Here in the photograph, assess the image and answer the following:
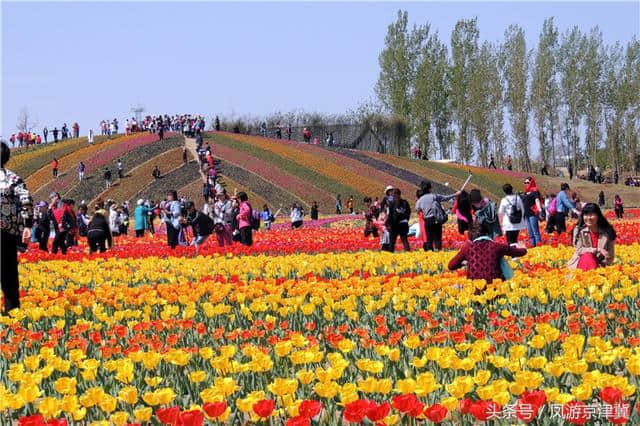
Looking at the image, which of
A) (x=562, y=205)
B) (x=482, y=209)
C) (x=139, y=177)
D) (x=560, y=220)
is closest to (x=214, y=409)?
(x=482, y=209)

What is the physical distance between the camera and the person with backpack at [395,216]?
16609 mm

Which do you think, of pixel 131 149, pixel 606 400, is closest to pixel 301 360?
pixel 606 400

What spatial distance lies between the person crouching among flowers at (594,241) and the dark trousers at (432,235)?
21.1ft

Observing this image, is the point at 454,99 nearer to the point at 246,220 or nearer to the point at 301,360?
the point at 246,220

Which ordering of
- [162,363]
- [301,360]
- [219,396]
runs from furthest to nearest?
[162,363], [301,360], [219,396]

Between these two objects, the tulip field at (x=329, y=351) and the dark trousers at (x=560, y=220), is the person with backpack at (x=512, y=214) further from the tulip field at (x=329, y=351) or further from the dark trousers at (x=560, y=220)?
the dark trousers at (x=560, y=220)

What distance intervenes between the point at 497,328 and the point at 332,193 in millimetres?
42574

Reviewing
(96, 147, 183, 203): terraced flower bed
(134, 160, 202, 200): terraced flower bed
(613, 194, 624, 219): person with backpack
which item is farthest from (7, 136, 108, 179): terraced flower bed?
(613, 194, 624, 219): person with backpack

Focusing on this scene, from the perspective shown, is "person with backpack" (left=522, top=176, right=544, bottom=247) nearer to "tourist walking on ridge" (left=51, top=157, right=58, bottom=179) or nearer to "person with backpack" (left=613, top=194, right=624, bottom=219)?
"person with backpack" (left=613, top=194, right=624, bottom=219)

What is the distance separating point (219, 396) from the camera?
4.07 metres

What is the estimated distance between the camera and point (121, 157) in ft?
179

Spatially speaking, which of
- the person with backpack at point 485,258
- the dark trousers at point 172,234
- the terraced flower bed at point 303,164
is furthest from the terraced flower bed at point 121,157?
the person with backpack at point 485,258

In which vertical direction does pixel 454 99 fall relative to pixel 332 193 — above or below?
above

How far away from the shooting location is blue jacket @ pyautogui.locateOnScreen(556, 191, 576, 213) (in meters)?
19.6
